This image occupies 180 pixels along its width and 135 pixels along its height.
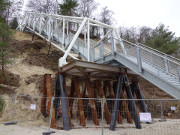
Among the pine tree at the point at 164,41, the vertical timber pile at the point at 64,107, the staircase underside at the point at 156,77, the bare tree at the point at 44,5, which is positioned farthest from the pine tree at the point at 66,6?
the staircase underside at the point at 156,77

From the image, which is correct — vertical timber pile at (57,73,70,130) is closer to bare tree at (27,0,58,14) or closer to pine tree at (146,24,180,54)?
pine tree at (146,24,180,54)

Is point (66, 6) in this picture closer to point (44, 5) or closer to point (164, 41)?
point (44, 5)

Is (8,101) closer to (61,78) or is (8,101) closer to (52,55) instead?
(61,78)

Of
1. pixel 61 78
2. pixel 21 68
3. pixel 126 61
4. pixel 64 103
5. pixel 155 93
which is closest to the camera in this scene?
pixel 126 61

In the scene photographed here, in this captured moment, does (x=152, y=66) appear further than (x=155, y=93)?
No

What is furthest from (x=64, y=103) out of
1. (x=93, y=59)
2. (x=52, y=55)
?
(x=52, y=55)

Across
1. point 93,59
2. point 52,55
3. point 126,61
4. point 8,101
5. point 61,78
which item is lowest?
point 8,101

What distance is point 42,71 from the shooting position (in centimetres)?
1606

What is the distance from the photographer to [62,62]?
33.1 feet

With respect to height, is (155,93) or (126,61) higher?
(126,61)

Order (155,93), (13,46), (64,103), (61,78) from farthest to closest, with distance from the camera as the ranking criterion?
(155,93)
(13,46)
(61,78)
(64,103)

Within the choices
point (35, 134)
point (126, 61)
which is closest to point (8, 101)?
point (35, 134)

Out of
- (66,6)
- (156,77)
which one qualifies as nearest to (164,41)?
(66,6)

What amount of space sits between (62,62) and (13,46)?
41.6 ft
